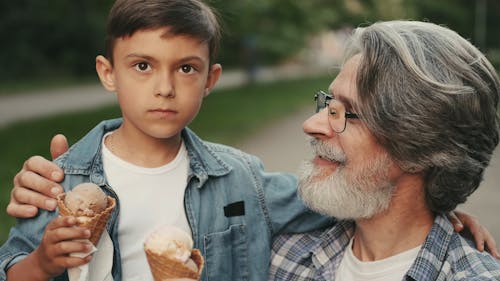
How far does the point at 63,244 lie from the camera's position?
239 cm

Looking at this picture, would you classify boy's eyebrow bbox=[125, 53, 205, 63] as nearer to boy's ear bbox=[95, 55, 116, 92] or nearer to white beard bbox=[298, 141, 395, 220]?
boy's ear bbox=[95, 55, 116, 92]

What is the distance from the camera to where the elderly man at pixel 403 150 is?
285 cm

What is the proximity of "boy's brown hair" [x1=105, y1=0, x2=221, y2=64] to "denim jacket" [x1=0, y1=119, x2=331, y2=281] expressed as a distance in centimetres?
47

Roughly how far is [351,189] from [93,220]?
1081 millimetres

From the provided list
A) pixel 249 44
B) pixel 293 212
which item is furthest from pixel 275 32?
pixel 293 212

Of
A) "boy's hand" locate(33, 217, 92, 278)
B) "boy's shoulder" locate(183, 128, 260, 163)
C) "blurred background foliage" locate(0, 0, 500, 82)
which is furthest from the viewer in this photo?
"blurred background foliage" locate(0, 0, 500, 82)

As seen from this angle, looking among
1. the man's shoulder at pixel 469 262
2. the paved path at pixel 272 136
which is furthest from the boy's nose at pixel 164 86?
the man's shoulder at pixel 469 262

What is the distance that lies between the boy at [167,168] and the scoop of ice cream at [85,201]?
35 centimetres

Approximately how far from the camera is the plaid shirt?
281cm

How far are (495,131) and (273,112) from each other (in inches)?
616

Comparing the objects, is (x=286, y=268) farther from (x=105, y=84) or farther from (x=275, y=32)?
(x=275, y=32)

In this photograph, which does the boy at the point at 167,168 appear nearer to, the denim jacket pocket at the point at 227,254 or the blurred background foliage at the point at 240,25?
the denim jacket pocket at the point at 227,254

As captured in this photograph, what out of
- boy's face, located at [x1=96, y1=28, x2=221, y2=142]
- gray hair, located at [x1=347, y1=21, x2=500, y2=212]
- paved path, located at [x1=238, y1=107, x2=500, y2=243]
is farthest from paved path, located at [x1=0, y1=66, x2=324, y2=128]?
gray hair, located at [x1=347, y1=21, x2=500, y2=212]

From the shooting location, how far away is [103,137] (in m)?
3.26
